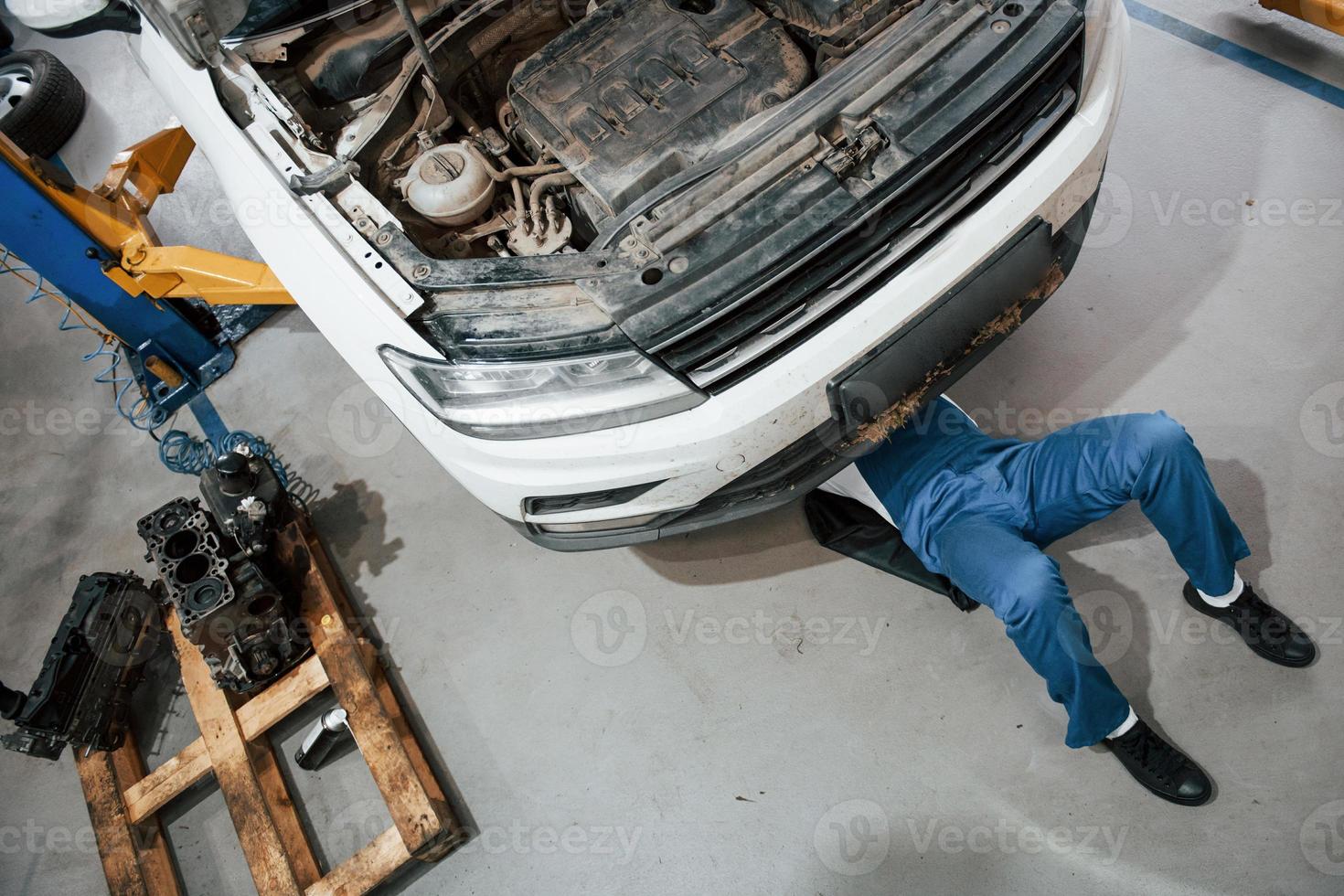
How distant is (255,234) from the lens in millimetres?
2281

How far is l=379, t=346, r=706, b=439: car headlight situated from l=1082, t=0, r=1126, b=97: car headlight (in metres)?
1.14

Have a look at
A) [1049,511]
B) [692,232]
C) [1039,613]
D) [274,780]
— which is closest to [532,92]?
[692,232]

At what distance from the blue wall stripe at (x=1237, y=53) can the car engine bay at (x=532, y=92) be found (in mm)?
1650

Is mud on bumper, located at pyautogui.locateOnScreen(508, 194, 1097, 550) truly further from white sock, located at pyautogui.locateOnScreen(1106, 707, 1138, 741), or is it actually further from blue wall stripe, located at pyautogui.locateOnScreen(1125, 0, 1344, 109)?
blue wall stripe, located at pyautogui.locateOnScreen(1125, 0, 1344, 109)

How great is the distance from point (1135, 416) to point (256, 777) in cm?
231

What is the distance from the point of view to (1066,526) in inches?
79.4

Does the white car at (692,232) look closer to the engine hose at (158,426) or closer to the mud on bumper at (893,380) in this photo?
the mud on bumper at (893,380)

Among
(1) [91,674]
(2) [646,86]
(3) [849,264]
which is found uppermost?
(2) [646,86]

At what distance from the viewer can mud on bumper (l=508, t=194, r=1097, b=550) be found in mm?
1852

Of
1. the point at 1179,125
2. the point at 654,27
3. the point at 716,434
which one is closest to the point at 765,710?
the point at 716,434

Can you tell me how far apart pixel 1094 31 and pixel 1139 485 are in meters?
1.02

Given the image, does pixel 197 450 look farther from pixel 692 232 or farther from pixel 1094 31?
pixel 1094 31

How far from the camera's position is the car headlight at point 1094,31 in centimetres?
198

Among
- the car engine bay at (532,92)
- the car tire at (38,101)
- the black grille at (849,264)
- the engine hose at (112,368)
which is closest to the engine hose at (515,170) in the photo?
the car engine bay at (532,92)
